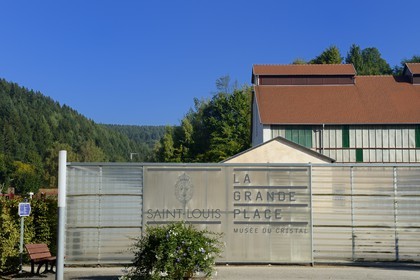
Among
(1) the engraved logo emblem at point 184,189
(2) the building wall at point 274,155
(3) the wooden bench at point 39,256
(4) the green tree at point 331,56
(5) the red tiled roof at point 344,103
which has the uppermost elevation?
(4) the green tree at point 331,56

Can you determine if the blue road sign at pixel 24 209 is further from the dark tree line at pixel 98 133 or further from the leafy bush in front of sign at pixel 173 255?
the dark tree line at pixel 98 133

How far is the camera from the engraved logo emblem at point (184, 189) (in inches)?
592


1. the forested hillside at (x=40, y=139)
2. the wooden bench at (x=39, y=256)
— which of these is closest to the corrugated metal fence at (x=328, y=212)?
the wooden bench at (x=39, y=256)

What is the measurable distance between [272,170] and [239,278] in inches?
133

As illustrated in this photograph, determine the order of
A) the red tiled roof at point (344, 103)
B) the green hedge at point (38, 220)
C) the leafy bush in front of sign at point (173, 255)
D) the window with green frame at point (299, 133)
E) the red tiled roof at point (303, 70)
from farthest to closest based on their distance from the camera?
the red tiled roof at point (303, 70), the red tiled roof at point (344, 103), the window with green frame at point (299, 133), the green hedge at point (38, 220), the leafy bush in front of sign at point (173, 255)

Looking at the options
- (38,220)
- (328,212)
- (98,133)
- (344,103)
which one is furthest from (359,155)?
(98,133)

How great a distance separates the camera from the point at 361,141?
42406mm

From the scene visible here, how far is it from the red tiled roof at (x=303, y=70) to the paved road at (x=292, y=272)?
35370 mm

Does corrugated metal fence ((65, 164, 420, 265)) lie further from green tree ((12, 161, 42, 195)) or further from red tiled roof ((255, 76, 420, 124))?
green tree ((12, 161, 42, 195))

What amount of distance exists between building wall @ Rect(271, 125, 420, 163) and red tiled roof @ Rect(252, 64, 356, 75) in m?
7.87

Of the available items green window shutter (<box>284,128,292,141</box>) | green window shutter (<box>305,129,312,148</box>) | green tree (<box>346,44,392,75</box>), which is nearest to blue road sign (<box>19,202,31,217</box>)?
green window shutter (<box>284,128,292,141</box>)

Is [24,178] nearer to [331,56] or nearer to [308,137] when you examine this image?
[331,56]

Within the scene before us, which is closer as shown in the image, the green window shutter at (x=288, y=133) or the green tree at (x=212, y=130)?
the green window shutter at (x=288, y=133)

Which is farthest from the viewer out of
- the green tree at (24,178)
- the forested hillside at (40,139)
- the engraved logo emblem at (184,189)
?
the forested hillside at (40,139)
